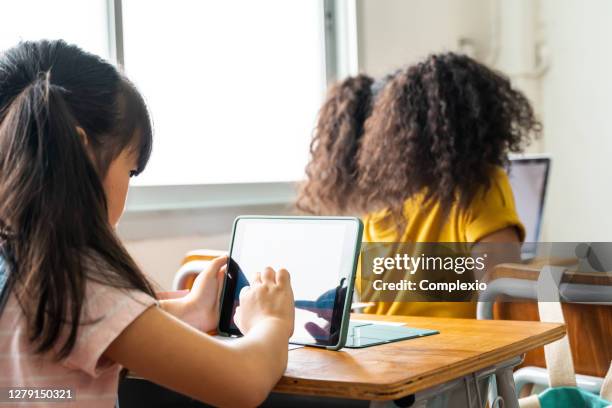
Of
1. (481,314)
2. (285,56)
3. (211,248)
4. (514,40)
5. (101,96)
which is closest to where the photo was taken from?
(101,96)

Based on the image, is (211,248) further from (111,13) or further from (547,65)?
(547,65)

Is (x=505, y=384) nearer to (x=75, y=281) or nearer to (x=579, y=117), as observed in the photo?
(x=75, y=281)

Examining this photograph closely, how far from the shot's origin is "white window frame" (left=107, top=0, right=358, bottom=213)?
8.72 feet

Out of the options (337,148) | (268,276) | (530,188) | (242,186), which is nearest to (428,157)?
(337,148)

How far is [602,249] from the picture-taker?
5.24 feet

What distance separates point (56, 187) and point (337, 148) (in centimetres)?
141

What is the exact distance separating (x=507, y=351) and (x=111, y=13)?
198 centimetres

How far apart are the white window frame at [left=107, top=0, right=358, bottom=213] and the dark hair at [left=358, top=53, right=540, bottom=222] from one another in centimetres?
75

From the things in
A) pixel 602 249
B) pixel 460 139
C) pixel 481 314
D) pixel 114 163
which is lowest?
pixel 481 314

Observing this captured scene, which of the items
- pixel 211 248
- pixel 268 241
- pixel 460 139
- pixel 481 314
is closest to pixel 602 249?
pixel 481 314

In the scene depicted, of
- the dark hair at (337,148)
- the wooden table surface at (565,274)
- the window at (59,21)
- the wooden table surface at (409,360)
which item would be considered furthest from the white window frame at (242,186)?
the wooden table surface at (409,360)

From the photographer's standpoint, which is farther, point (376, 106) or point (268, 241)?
point (376, 106)

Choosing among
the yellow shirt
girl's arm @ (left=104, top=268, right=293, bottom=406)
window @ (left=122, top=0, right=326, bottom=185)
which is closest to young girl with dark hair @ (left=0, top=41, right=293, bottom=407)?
girl's arm @ (left=104, top=268, right=293, bottom=406)

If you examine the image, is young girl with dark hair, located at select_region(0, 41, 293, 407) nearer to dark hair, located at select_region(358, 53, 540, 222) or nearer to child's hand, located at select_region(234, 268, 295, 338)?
child's hand, located at select_region(234, 268, 295, 338)
